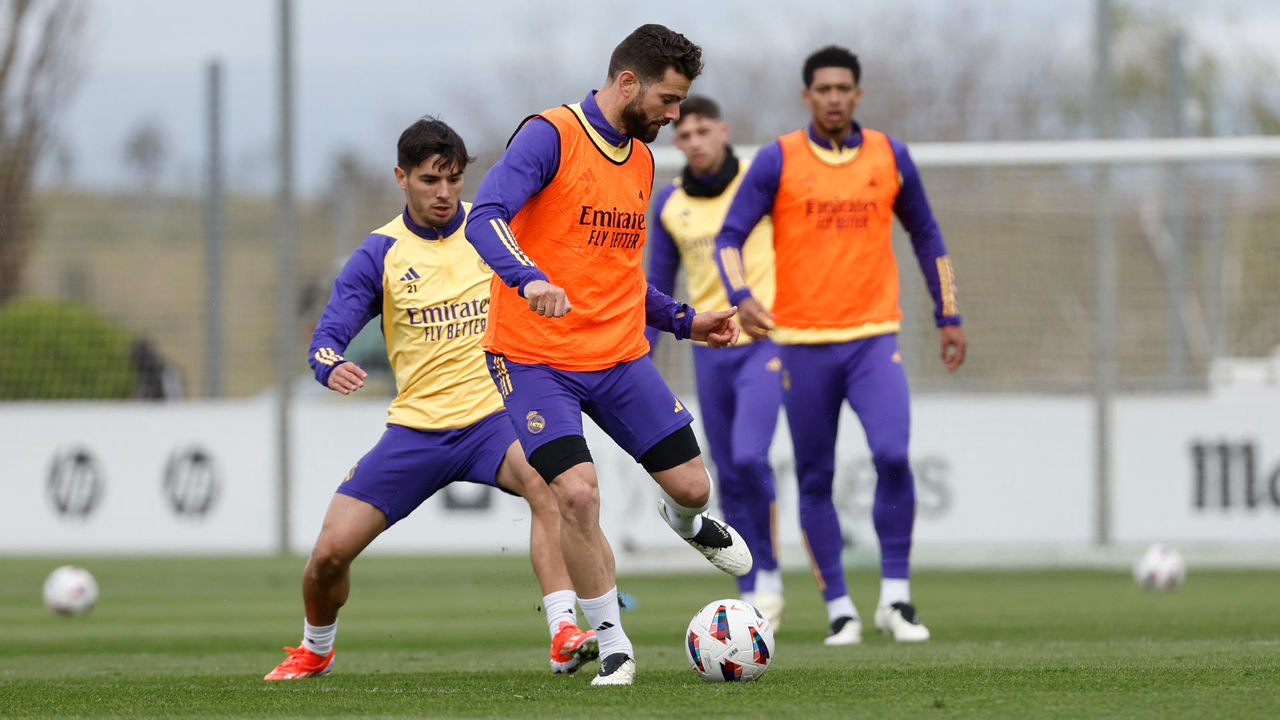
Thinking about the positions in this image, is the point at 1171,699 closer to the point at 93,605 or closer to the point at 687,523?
the point at 687,523

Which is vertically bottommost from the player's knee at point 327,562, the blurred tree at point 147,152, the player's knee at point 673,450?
the player's knee at point 327,562

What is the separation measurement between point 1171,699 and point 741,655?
1.36 metres

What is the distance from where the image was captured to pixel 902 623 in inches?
309

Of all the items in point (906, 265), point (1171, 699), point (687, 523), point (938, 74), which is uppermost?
point (938, 74)

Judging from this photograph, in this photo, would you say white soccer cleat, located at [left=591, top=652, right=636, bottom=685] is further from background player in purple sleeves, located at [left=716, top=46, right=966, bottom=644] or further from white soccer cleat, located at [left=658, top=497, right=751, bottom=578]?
background player in purple sleeves, located at [left=716, top=46, right=966, bottom=644]

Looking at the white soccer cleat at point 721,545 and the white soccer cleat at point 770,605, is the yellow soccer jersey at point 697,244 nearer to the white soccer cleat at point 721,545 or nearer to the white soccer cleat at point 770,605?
the white soccer cleat at point 770,605

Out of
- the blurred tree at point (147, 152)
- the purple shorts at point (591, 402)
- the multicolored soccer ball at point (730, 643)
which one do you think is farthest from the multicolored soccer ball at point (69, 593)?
the blurred tree at point (147, 152)

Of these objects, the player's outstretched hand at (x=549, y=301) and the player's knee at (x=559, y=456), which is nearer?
the player's outstretched hand at (x=549, y=301)

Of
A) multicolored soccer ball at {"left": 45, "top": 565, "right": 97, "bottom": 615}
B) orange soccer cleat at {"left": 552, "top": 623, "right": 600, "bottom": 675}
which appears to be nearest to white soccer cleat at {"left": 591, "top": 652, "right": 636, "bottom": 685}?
orange soccer cleat at {"left": 552, "top": 623, "right": 600, "bottom": 675}

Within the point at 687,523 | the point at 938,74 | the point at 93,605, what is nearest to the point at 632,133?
the point at 687,523

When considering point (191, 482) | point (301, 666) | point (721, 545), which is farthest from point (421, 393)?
point (191, 482)

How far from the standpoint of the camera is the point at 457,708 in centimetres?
517

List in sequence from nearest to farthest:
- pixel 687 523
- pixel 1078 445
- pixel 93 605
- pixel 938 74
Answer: pixel 687 523, pixel 93 605, pixel 1078 445, pixel 938 74

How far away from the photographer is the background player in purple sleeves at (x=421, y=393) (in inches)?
256
